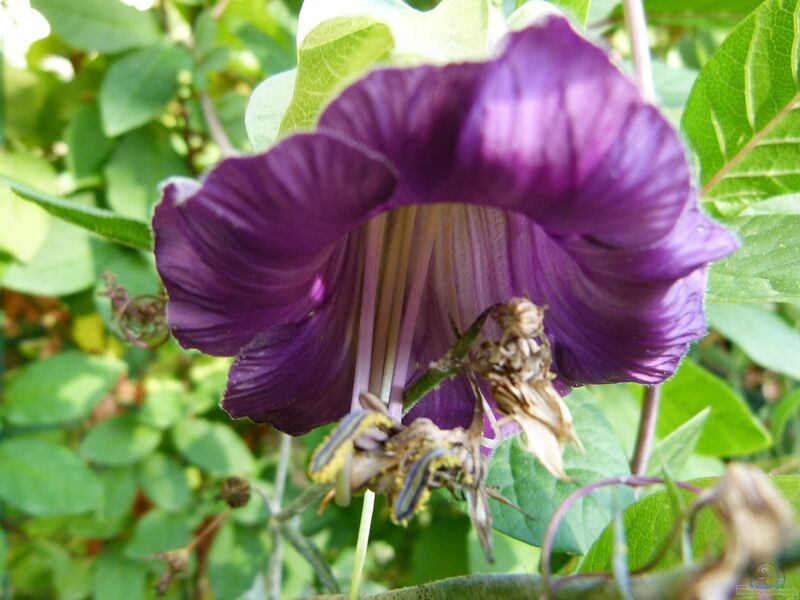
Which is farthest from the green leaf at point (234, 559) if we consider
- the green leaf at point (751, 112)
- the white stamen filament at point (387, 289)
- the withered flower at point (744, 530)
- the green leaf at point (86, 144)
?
the withered flower at point (744, 530)

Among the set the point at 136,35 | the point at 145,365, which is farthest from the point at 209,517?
the point at 136,35

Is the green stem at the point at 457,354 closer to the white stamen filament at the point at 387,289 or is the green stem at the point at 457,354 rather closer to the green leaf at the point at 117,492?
the white stamen filament at the point at 387,289

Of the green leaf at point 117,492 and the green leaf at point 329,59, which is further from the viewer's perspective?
the green leaf at point 117,492

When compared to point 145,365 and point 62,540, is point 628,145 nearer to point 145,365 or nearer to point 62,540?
point 145,365

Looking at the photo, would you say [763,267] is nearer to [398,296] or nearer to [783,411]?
[398,296]

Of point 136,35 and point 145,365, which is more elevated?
point 136,35

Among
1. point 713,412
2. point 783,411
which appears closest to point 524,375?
point 713,412
